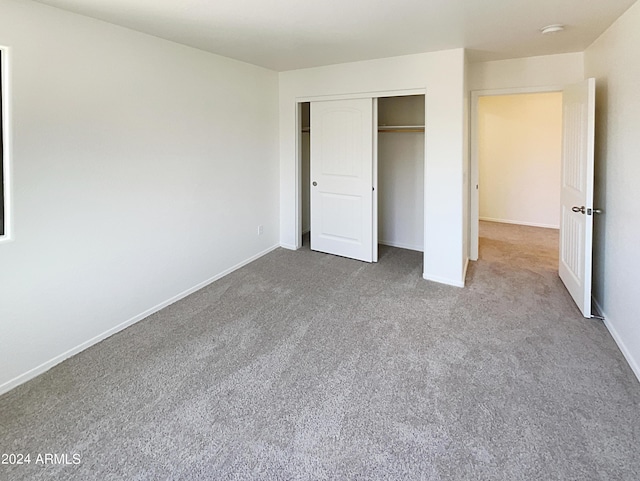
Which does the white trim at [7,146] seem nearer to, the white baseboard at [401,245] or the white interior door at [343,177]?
the white interior door at [343,177]

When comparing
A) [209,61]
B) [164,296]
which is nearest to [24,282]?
[164,296]

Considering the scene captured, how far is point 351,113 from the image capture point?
4547 millimetres

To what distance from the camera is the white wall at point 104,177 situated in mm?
2361

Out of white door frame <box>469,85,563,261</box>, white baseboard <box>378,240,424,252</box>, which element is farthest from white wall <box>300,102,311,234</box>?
white door frame <box>469,85,563,261</box>

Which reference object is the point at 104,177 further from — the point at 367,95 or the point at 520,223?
the point at 520,223

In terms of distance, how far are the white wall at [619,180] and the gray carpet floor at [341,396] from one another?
0.77 ft

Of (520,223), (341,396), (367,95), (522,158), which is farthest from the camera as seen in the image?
(520,223)

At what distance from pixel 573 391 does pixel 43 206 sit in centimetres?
335

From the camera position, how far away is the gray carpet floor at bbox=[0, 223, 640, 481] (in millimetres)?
1752

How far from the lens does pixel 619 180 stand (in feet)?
9.36

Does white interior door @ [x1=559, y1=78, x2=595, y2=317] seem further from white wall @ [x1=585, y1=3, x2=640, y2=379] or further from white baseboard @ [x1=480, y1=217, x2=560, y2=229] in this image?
white baseboard @ [x1=480, y1=217, x2=560, y2=229]

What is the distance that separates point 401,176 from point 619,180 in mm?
2697

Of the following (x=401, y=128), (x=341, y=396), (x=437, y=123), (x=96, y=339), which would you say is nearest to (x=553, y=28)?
(x=437, y=123)

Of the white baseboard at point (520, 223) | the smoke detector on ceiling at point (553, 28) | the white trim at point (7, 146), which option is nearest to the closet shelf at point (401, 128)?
the smoke detector on ceiling at point (553, 28)
